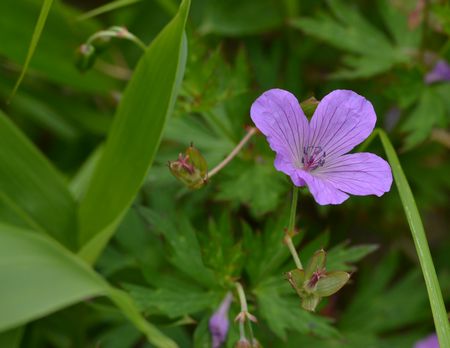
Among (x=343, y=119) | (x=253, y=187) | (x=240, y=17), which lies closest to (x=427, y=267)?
(x=343, y=119)

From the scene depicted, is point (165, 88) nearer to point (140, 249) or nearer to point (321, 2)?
point (140, 249)

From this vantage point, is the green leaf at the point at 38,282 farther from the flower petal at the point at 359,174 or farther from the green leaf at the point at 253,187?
the green leaf at the point at 253,187

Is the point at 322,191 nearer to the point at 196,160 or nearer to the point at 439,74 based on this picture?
the point at 196,160

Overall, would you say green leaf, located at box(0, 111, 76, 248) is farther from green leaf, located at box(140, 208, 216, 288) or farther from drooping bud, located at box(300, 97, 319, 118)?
drooping bud, located at box(300, 97, 319, 118)

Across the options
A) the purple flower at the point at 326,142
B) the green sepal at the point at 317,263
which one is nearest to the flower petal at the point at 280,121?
the purple flower at the point at 326,142

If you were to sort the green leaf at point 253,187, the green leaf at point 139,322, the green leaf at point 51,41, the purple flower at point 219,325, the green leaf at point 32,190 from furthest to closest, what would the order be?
the green leaf at point 51,41, the green leaf at point 253,187, the green leaf at point 32,190, the purple flower at point 219,325, the green leaf at point 139,322

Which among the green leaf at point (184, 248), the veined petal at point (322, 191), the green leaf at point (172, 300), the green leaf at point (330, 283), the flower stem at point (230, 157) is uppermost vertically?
the veined petal at point (322, 191)
